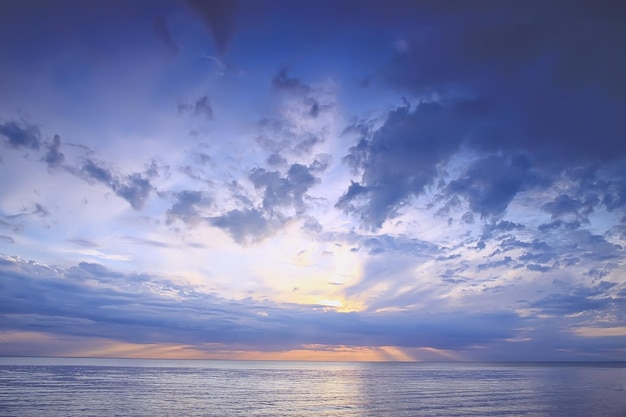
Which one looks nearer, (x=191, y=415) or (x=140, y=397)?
(x=191, y=415)

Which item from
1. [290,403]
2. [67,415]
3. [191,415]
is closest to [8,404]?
[67,415]

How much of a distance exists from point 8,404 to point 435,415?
51.3 meters

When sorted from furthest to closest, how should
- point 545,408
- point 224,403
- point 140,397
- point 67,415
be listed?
point 140,397 → point 224,403 → point 545,408 → point 67,415

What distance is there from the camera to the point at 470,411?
53.1m

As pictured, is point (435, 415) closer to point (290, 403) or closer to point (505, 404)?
point (505, 404)

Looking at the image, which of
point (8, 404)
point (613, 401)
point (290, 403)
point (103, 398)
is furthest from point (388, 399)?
point (8, 404)

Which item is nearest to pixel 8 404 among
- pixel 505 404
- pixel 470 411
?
pixel 470 411

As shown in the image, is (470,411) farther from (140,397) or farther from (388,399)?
(140,397)

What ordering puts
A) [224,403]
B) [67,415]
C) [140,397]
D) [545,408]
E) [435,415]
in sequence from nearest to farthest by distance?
[67,415] → [435,415] → [545,408] → [224,403] → [140,397]

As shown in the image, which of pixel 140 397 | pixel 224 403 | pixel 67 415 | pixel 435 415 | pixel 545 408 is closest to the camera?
pixel 67 415

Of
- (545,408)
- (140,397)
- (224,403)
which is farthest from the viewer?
(140,397)

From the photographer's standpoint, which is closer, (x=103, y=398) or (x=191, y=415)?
(x=191, y=415)

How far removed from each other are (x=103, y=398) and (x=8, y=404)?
12818 millimetres

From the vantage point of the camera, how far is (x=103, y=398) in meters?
62.9
